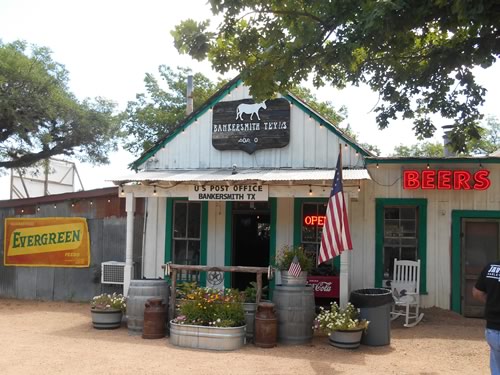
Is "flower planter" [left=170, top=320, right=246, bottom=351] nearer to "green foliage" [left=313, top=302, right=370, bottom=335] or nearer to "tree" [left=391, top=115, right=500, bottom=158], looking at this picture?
"green foliage" [left=313, top=302, right=370, bottom=335]

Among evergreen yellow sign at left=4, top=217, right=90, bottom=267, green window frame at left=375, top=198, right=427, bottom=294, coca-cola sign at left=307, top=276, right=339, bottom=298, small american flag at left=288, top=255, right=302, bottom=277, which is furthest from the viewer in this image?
evergreen yellow sign at left=4, top=217, right=90, bottom=267

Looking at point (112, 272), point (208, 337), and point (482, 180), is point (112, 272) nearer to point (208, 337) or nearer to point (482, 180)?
point (208, 337)

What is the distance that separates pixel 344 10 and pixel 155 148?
258 inches

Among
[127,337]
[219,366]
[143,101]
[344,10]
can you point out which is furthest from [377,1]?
[143,101]

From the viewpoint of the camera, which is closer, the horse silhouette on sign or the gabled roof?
the gabled roof

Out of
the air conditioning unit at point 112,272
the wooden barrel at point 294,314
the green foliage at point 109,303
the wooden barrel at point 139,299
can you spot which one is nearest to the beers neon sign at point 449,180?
the wooden barrel at point 294,314

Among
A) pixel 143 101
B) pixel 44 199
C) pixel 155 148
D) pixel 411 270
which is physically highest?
pixel 143 101

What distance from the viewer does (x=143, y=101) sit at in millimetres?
30391

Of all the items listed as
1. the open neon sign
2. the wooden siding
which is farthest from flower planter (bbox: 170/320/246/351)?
the wooden siding

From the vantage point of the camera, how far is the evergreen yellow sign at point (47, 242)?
12.4m

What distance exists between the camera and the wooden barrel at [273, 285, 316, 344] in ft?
27.1

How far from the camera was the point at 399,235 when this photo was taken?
35.8 feet

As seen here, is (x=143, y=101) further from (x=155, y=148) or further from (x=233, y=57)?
(x=233, y=57)

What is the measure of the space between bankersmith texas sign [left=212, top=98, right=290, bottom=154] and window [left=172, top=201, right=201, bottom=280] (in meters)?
1.44
